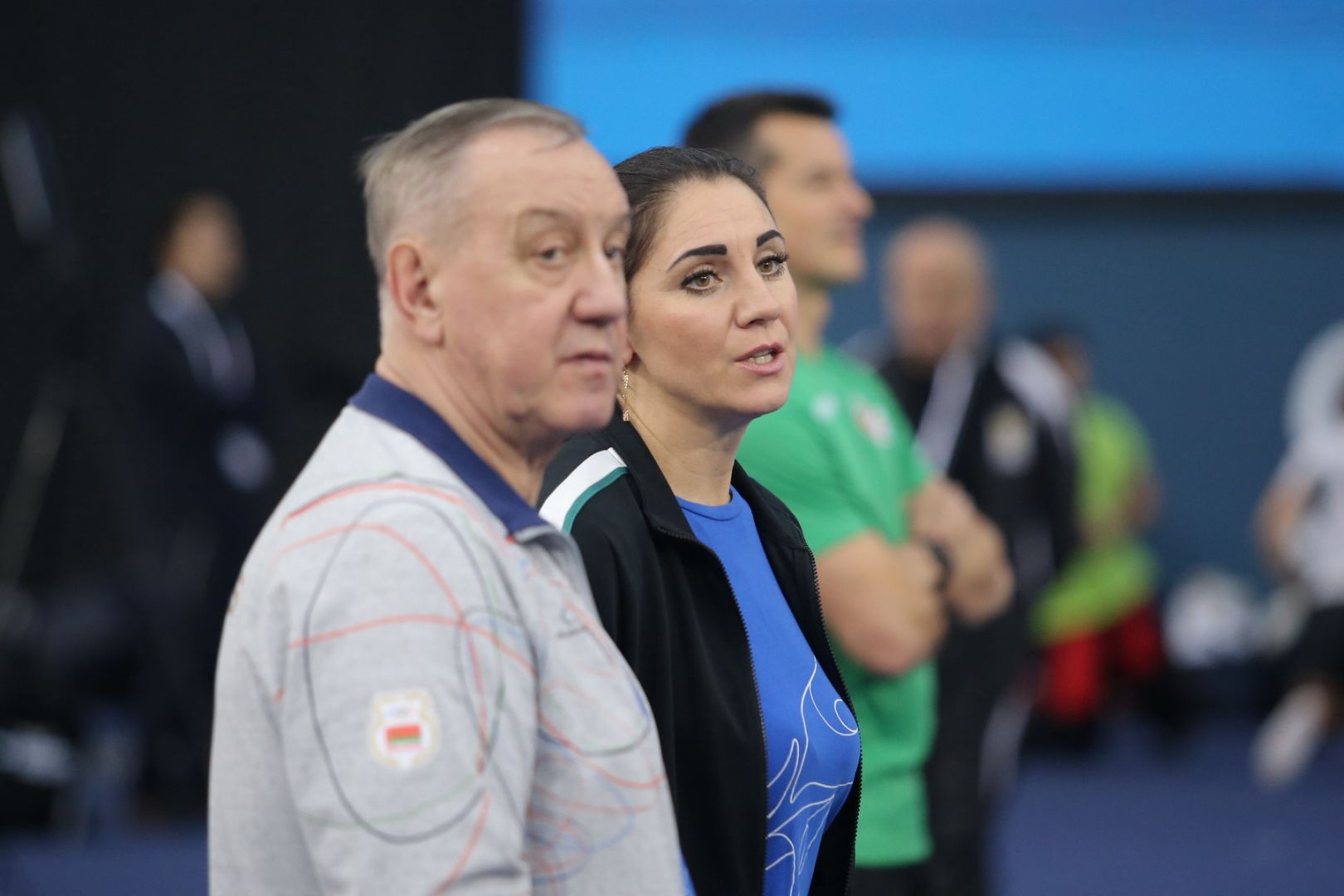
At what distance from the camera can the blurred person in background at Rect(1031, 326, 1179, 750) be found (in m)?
7.39

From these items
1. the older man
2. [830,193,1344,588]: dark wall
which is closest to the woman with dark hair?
the older man

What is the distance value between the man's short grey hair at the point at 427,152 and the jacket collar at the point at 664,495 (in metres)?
0.37

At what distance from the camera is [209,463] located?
6.02 metres

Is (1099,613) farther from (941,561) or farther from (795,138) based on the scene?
(795,138)

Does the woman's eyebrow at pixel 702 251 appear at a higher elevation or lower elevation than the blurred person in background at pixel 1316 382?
higher

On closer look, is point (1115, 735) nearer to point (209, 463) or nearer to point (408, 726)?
point (209, 463)

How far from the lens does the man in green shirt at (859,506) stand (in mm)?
2234

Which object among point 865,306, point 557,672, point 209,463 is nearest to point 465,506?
point 557,672

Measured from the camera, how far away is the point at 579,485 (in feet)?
4.86

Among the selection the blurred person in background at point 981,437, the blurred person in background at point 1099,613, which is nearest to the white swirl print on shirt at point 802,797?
the blurred person in background at point 981,437

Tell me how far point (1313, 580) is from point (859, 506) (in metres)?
5.02

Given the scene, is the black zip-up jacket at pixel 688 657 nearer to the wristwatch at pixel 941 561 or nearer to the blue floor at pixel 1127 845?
the wristwatch at pixel 941 561

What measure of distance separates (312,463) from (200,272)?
Answer: 204 inches

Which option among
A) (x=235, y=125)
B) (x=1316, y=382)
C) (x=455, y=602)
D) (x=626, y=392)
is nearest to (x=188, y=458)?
(x=235, y=125)
